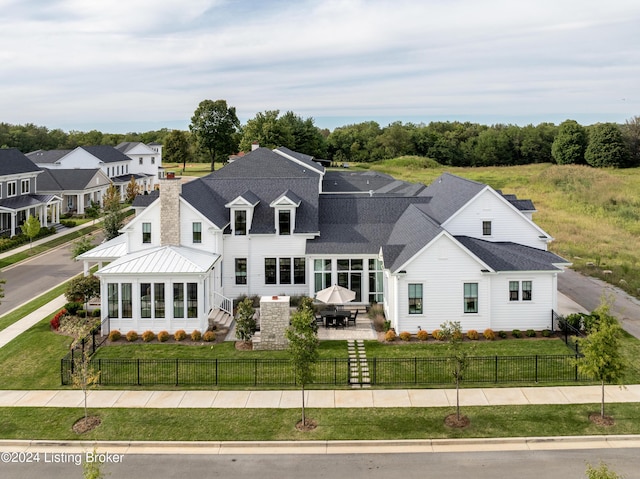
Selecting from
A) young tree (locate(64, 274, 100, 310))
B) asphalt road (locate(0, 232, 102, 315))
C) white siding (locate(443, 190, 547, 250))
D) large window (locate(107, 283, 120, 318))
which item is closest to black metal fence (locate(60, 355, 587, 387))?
large window (locate(107, 283, 120, 318))

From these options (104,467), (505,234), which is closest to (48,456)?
(104,467)

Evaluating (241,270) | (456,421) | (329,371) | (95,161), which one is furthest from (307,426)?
(95,161)

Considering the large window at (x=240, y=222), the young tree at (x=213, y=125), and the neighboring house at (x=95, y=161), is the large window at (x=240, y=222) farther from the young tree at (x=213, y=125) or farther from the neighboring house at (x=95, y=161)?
the young tree at (x=213, y=125)

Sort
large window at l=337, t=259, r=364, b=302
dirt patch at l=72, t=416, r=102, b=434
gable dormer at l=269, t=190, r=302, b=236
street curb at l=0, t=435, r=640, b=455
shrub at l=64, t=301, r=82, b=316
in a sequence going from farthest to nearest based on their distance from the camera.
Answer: gable dormer at l=269, t=190, r=302, b=236 < large window at l=337, t=259, r=364, b=302 < shrub at l=64, t=301, r=82, b=316 < dirt patch at l=72, t=416, r=102, b=434 < street curb at l=0, t=435, r=640, b=455

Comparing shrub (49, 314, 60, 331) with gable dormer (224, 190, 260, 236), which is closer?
shrub (49, 314, 60, 331)

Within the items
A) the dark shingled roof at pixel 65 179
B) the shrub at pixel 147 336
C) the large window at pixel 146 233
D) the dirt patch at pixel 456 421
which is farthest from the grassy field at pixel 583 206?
the dark shingled roof at pixel 65 179

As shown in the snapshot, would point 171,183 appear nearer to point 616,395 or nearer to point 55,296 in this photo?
point 55,296

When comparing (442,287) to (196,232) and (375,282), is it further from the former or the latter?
(196,232)

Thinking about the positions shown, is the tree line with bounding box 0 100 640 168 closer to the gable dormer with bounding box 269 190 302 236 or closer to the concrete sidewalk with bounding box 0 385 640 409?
the gable dormer with bounding box 269 190 302 236
